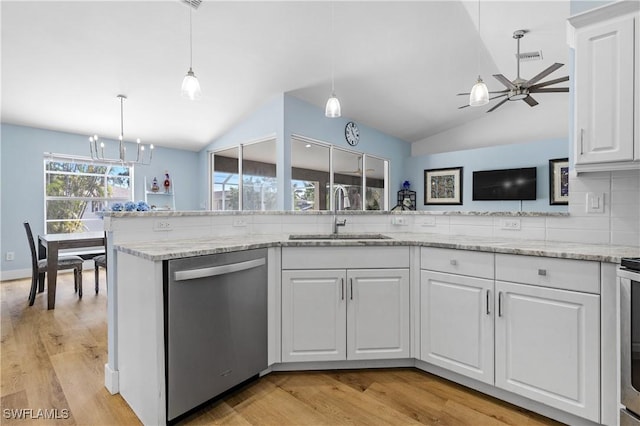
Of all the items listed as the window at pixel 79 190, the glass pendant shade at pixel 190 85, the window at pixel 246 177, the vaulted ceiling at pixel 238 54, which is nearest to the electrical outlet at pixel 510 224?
the glass pendant shade at pixel 190 85

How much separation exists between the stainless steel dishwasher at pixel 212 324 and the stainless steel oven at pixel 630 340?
5.58ft

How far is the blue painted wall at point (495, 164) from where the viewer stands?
19.0 feet

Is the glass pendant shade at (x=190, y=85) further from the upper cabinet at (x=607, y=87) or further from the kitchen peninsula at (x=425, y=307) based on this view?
the upper cabinet at (x=607, y=87)

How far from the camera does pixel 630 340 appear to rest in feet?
4.24

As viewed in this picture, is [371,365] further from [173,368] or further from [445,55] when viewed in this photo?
[445,55]

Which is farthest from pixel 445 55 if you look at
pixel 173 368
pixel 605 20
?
pixel 173 368

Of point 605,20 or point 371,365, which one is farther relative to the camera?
point 371,365

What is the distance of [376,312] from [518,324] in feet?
2.50

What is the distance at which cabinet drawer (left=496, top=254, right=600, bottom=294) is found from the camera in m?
1.44

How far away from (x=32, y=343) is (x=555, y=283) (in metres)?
3.61

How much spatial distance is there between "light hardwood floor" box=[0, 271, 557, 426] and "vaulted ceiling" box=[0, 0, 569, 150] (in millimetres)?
2864

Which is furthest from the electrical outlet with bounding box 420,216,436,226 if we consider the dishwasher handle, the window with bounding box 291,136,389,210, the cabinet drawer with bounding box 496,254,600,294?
the window with bounding box 291,136,389,210

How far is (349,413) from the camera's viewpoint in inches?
64.7

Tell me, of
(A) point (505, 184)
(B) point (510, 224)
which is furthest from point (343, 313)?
(A) point (505, 184)
